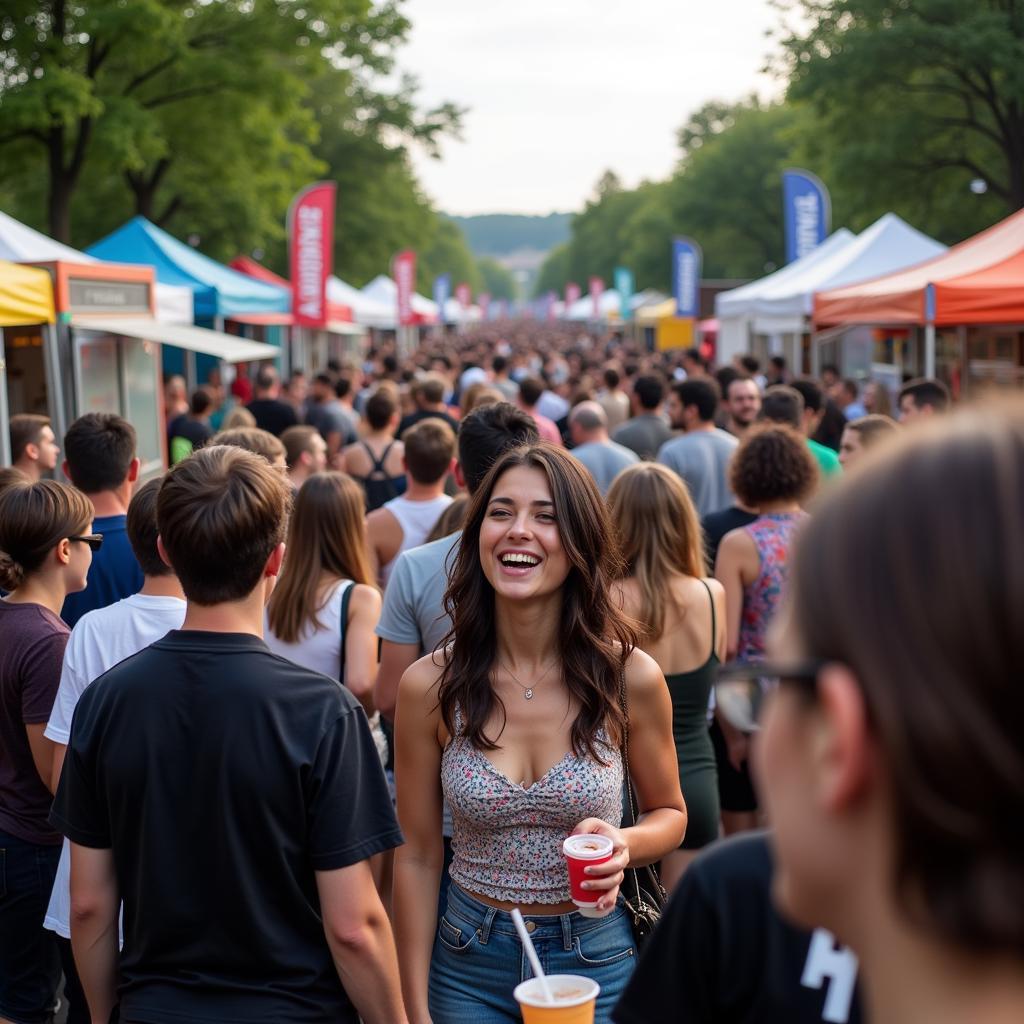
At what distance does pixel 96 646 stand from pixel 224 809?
3.44 feet

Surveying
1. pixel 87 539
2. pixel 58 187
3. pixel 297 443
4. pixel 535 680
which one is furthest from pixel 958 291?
pixel 58 187

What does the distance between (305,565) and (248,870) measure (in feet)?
7.26

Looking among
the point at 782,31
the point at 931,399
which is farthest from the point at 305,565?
the point at 782,31

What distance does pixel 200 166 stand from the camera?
1012 inches

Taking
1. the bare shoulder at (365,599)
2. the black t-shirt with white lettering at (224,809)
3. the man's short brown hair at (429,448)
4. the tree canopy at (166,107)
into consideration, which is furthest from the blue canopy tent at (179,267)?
the black t-shirt with white lettering at (224,809)

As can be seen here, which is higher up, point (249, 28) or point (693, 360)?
point (249, 28)

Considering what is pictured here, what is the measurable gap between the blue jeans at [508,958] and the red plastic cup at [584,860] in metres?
0.22

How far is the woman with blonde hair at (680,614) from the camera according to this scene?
430 cm

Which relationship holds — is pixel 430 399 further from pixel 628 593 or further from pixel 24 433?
pixel 628 593

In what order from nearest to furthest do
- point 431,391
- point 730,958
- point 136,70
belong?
1. point 730,958
2. point 431,391
3. point 136,70

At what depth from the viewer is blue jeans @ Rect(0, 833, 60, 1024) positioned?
3.50 m

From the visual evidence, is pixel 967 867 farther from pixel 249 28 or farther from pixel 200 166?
pixel 200 166

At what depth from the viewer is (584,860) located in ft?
8.05

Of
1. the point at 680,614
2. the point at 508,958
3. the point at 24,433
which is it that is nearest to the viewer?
the point at 508,958
